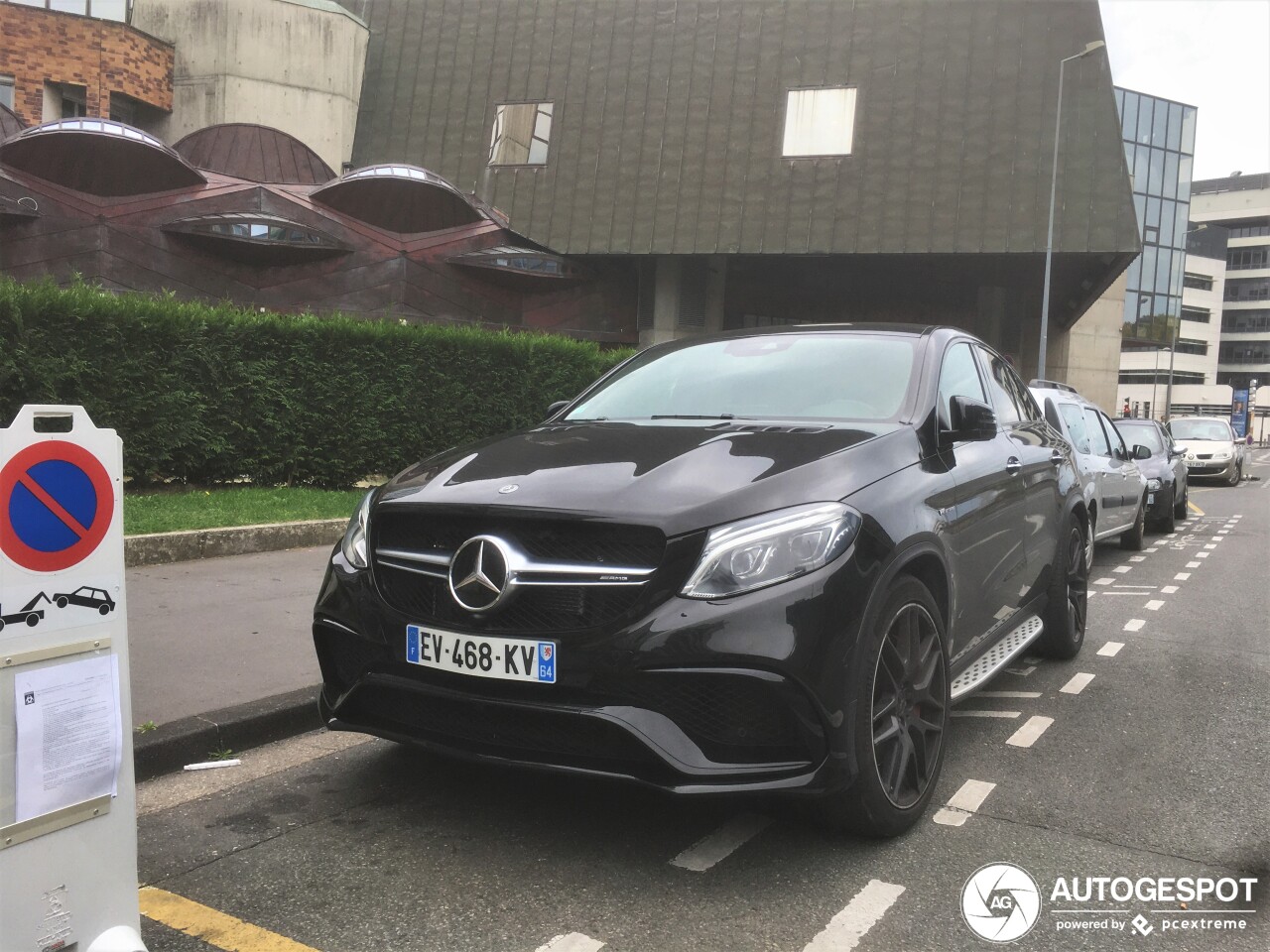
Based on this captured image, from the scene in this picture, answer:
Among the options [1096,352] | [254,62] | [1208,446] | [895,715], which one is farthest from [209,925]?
[1096,352]

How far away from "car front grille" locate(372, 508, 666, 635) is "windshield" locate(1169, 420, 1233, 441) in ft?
84.6

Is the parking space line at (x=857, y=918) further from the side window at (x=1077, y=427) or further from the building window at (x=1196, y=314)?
the building window at (x=1196, y=314)

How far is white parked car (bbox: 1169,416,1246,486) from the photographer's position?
2492 centimetres

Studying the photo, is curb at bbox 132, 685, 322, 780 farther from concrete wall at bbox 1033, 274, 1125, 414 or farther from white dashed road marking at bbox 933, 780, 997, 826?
concrete wall at bbox 1033, 274, 1125, 414

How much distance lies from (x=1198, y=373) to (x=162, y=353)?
97.6 metres

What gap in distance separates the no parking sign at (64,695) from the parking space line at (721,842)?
1488 millimetres

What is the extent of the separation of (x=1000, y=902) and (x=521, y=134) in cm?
2984

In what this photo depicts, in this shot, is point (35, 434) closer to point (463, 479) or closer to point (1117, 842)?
point (463, 479)

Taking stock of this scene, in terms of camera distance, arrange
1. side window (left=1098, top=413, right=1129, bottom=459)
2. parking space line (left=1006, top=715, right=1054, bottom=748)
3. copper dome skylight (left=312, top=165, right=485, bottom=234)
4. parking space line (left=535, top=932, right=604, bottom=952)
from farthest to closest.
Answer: copper dome skylight (left=312, top=165, right=485, bottom=234) < side window (left=1098, top=413, right=1129, bottom=459) < parking space line (left=1006, top=715, right=1054, bottom=748) < parking space line (left=535, top=932, right=604, bottom=952)

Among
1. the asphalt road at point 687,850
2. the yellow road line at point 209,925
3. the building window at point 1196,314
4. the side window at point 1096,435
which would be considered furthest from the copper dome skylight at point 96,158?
the building window at point 1196,314

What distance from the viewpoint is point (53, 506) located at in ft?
7.57

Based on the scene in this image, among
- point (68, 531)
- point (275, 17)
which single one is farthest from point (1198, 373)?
point (68, 531)

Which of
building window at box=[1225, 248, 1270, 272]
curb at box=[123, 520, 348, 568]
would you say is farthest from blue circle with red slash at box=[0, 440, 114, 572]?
building window at box=[1225, 248, 1270, 272]

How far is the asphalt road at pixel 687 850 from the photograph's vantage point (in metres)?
2.78
